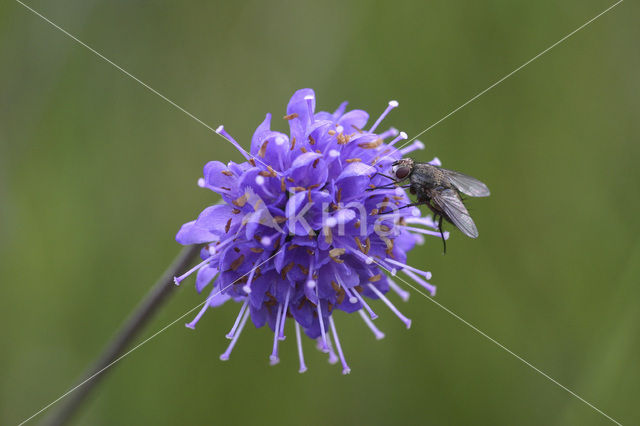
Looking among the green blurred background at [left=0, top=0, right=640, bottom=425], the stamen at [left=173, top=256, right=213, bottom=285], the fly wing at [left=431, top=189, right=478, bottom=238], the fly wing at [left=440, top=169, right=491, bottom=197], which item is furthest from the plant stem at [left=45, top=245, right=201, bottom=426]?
the fly wing at [left=440, top=169, right=491, bottom=197]

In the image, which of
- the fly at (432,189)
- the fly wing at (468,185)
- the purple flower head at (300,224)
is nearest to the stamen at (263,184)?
the purple flower head at (300,224)

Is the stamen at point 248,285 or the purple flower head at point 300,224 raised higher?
the purple flower head at point 300,224

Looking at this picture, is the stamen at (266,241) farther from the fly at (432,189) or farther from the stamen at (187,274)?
the fly at (432,189)

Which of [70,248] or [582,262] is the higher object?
[582,262]

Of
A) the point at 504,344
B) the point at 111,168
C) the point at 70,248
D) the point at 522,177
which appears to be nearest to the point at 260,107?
the point at 111,168

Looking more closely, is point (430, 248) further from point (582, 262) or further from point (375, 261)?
point (375, 261)

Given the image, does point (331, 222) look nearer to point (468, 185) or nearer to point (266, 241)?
point (266, 241)

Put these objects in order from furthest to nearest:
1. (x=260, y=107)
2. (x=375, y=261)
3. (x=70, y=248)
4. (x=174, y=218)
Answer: (x=260, y=107) → (x=174, y=218) → (x=70, y=248) → (x=375, y=261)
